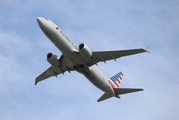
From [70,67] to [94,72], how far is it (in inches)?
150

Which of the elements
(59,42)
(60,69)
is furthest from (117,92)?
(59,42)

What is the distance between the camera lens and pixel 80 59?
159ft

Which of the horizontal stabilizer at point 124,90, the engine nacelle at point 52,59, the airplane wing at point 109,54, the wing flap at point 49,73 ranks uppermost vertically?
the engine nacelle at point 52,59

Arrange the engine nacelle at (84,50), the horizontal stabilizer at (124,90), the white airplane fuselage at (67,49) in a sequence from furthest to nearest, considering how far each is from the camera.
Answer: the horizontal stabilizer at (124,90) < the engine nacelle at (84,50) < the white airplane fuselage at (67,49)

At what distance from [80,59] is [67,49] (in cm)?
300

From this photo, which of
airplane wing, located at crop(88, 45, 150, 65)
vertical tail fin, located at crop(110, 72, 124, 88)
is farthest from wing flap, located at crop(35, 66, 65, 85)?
vertical tail fin, located at crop(110, 72, 124, 88)

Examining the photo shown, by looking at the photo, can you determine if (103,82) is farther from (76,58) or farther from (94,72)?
(76,58)

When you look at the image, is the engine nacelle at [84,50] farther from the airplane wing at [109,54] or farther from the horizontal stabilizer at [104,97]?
the horizontal stabilizer at [104,97]

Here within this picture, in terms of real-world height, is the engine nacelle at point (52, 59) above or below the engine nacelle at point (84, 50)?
above

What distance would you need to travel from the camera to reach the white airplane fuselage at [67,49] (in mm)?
45641

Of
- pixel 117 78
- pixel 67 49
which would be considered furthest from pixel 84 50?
pixel 117 78

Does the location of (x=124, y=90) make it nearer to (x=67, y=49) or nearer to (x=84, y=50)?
(x=84, y=50)

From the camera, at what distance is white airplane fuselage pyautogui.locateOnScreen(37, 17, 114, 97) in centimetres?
4564

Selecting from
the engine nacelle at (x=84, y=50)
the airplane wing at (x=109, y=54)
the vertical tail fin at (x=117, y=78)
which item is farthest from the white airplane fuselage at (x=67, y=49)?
the vertical tail fin at (x=117, y=78)
